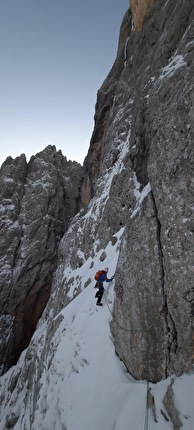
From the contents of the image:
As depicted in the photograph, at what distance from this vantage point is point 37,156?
42.0 meters

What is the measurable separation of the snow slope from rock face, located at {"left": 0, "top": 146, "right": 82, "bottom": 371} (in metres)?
18.0

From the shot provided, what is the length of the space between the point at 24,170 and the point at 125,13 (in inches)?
962

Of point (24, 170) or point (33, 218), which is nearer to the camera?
point (33, 218)

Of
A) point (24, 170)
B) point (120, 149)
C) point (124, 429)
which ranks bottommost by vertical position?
point (124, 429)

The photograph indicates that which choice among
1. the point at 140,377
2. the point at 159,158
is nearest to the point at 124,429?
the point at 140,377

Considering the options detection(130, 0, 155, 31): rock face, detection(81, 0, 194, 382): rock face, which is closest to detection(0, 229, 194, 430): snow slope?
detection(81, 0, 194, 382): rock face

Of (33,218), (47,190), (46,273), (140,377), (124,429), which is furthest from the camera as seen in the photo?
(47,190)

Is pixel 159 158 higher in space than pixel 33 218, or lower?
lower

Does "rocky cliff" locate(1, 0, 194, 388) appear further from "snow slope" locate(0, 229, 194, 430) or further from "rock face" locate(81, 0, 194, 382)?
"snow slope" locate(0, 229, 194, 430)

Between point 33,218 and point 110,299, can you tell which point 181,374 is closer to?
point 110,299

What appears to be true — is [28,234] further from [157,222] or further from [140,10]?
[157,222]

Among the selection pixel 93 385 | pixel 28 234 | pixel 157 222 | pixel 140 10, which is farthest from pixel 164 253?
pixel 28 234

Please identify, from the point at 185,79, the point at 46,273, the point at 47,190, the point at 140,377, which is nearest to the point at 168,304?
the point at 140,377

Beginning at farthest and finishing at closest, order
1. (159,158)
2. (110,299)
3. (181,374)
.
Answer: (110,299) < (159,158) < (181,374)
